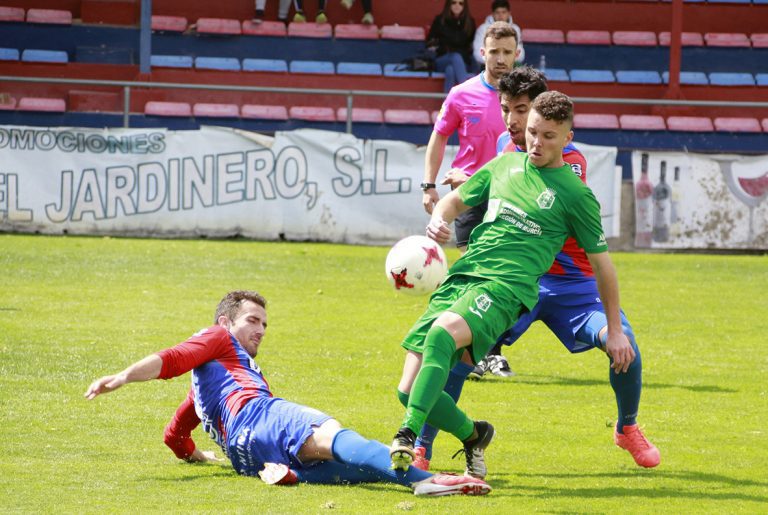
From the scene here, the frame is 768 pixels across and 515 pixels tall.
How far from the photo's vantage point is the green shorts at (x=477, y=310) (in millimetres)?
5434

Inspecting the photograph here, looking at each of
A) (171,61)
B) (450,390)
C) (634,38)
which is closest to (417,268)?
(450,390)

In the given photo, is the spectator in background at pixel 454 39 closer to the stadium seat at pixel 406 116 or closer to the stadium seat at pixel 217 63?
the stadium seat at pixel 406 116

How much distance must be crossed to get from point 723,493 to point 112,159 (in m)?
12.6

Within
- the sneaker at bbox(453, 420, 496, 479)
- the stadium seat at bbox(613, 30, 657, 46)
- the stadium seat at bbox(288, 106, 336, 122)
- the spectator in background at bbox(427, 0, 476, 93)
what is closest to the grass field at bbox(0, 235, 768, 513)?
the sneaker at bbox(453, 420, 496, 479)

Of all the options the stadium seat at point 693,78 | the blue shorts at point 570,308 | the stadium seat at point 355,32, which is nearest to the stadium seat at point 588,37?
the stadium seat at point 693,78

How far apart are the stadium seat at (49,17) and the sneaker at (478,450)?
62.4ft

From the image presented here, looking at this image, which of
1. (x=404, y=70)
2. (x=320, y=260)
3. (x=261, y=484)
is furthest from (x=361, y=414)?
(x=404, y=70)

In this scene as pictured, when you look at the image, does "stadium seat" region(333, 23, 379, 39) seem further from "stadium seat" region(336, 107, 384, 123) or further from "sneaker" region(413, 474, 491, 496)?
"sneaker" region(413, 474, 491, 496)

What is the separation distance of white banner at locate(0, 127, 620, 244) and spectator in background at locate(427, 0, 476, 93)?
148 inches

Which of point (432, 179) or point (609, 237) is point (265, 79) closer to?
point (609, 237)

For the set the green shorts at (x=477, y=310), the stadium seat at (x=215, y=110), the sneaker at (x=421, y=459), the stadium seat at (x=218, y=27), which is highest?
the stadium seat at (x=218, y=27)

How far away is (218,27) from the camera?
22875mm

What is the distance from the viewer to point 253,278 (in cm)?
1366

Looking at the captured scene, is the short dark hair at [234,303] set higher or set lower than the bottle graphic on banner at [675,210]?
higher
